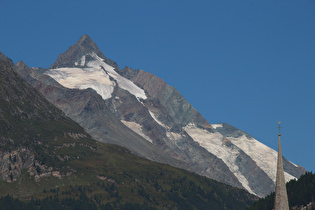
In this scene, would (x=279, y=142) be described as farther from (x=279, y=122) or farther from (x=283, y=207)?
(x=283, y=207)

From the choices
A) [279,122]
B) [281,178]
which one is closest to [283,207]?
[281,178]

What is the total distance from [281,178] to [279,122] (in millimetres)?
12510

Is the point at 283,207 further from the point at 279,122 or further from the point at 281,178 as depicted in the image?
the point at 279,122

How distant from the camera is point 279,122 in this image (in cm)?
14600

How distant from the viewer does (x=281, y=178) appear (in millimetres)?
142125

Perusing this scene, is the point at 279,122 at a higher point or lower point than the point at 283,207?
higher

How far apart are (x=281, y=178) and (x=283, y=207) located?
6166 mm

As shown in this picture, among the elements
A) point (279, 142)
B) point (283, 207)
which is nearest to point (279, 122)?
point (279, 142)

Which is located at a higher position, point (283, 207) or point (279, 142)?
point (279, 142)

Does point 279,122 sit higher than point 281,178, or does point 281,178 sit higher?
point 279,122

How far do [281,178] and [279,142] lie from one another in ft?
25.4

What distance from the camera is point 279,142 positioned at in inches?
5650

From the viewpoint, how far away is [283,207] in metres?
141
